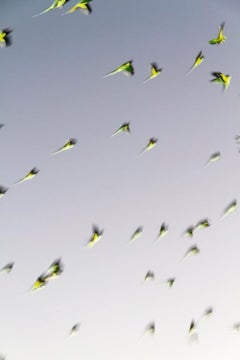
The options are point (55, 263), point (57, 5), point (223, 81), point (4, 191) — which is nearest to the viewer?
point (57, 5)

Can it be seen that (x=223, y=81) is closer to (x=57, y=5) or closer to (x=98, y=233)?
(x=57, y=5)

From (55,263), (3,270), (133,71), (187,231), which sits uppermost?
(133,71)

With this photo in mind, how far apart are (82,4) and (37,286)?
180cm

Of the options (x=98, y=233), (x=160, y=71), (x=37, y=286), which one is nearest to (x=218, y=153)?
(x=160, y=71)

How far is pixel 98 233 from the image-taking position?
9.14ft

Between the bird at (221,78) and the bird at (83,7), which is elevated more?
the bird at (83,7)

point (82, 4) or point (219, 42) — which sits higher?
point (82, 4)

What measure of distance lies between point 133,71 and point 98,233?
119 cm

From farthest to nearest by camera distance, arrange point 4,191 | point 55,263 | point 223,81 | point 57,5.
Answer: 1. point 55,263
2. point 223,81
3. point 4,191
4. point 57,5

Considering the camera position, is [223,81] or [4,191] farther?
[223,81]

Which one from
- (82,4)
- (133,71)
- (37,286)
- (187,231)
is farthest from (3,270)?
(82,4)

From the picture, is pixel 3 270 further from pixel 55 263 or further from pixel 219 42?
pixel 219 42

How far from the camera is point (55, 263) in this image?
2.75 meters

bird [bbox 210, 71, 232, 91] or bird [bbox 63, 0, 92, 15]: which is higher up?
bird [bbox 63, 0, 92, 15]
